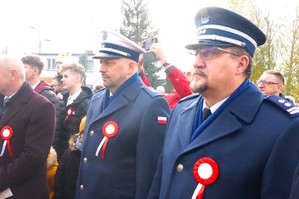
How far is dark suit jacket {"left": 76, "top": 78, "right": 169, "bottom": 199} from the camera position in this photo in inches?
119

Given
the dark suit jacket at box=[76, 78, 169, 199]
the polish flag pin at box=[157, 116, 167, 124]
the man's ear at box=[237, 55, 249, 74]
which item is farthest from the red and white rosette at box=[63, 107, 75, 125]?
the man's ear at box=[237, 55, 249, 74]

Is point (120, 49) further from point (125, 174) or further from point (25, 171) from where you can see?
point (25, 171)

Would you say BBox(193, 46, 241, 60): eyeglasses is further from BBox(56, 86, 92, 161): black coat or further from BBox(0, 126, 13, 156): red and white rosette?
BBox(56, 86, 92, 161): black coat

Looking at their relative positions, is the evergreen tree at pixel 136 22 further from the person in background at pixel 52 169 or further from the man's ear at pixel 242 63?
the man's ear at pixel 242 63

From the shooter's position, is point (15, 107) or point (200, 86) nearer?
point (200, 86)

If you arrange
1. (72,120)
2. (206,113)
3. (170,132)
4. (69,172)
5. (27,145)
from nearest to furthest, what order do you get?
(206,113) → (170,132) → (27,145) → (69,172) → (72,120)

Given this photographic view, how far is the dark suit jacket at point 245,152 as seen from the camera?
1.97 m

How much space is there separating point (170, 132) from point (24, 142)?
5.28 ft

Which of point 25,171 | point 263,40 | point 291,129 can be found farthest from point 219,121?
point 25,171

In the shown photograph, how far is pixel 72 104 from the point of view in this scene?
5.49 meters

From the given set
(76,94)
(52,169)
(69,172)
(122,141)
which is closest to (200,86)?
(122,141)

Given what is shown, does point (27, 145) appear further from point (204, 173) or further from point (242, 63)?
point (242, 63)

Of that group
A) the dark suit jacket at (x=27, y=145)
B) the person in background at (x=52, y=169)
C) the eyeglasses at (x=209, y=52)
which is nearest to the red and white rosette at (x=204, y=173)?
the eyeglasses at (x=209, y=52)

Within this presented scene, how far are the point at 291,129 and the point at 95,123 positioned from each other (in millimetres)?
1756
